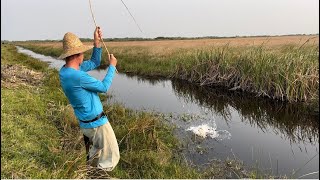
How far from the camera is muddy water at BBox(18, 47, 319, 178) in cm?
698

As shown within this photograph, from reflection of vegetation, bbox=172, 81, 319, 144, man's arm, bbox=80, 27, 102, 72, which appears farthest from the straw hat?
reflection of vegetation, bbox=172, 81, 319, 144

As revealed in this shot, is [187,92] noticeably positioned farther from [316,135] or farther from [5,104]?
[5,104]

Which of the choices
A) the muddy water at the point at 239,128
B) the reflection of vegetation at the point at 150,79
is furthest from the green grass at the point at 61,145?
the reflection of vegetation at the point at 150,79

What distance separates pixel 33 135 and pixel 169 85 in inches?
448

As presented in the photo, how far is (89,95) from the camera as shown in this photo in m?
4.57

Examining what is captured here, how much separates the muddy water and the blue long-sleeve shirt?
275 cm

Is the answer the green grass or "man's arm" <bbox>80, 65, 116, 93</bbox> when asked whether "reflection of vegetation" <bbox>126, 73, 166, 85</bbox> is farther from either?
"man's arm" <bbox>80, 65, 116, 93</bbox>

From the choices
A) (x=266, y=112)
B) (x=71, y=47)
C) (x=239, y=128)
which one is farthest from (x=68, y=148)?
(x=266, y=112)

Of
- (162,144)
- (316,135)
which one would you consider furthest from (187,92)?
(162,144)

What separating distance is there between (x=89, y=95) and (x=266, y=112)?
7.45 metres

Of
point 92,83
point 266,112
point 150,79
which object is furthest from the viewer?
point 150,79

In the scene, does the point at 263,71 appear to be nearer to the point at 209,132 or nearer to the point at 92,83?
the point at 209,132

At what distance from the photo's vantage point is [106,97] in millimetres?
12992

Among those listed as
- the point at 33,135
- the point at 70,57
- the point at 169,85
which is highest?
the point at 70,57
